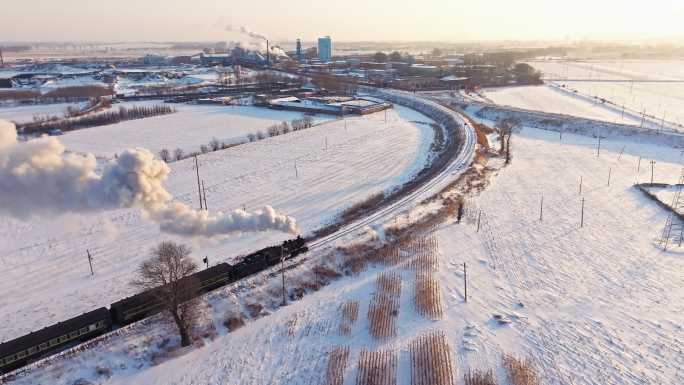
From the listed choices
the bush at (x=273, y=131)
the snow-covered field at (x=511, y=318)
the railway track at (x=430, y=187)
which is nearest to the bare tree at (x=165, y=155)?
the bush at (x=273, y=131)


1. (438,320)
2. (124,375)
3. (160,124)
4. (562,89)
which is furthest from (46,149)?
(562,89)

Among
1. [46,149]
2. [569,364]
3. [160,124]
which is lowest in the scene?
[569,364]

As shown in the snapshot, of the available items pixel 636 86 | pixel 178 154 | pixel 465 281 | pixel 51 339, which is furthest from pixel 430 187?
pixel 636 86

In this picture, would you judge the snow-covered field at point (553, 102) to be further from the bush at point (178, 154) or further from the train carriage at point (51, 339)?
the train carriage at point (51, 339)

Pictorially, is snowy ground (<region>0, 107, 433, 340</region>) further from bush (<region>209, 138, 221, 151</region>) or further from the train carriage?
the train carriage

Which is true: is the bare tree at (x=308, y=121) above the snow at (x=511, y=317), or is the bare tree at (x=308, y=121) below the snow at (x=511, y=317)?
above

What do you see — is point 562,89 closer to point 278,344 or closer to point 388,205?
point 388,205
